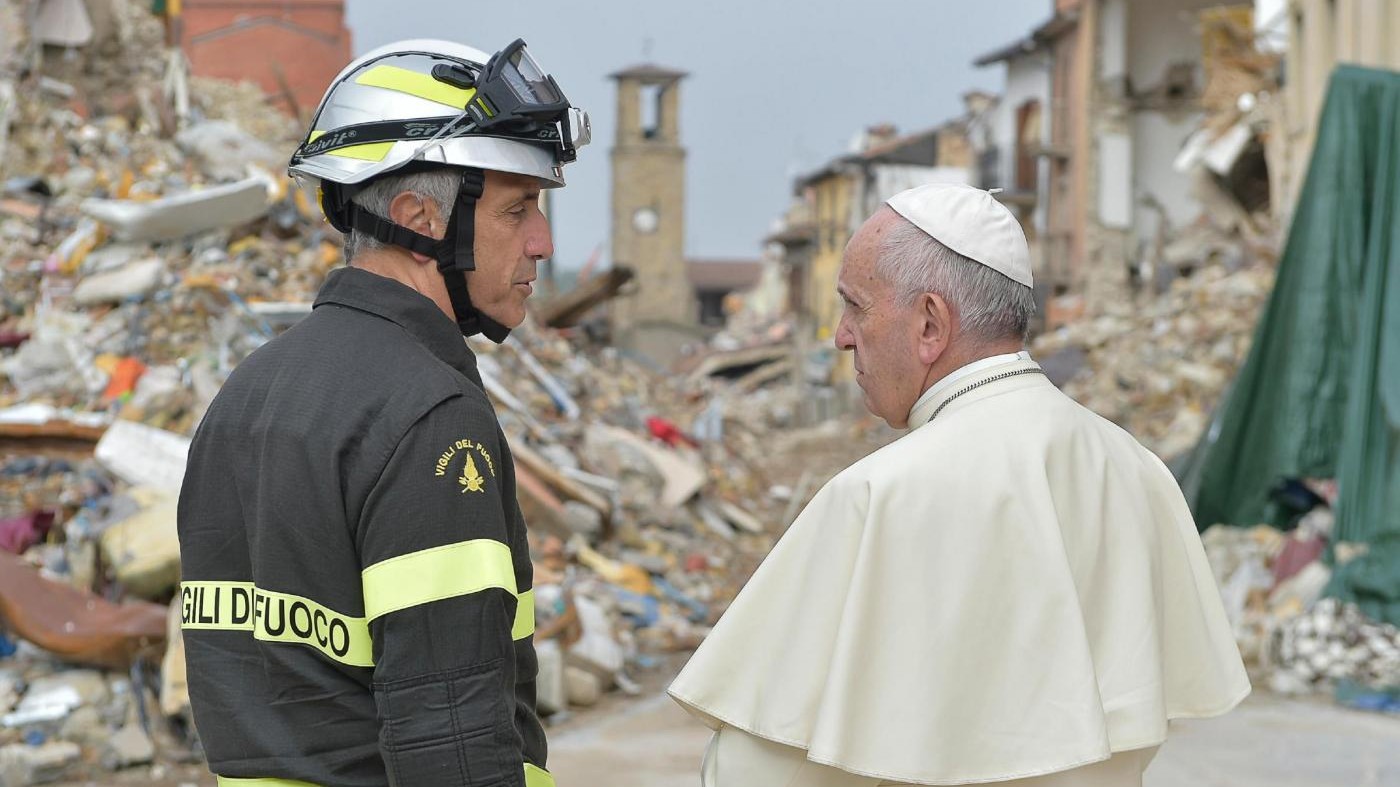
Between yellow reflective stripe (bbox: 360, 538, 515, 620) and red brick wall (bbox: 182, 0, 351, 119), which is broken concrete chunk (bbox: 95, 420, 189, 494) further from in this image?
red brick wall (bbox: 182, 0, 351, 119)

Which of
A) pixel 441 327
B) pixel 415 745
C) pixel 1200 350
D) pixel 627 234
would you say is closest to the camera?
pixel 415 745

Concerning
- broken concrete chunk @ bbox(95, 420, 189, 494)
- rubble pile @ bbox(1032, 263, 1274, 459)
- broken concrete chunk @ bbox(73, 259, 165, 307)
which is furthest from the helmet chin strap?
rubble pile @ bbox(1032, 263, 1274, 459)

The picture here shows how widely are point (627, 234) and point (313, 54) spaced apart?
78.0 ft

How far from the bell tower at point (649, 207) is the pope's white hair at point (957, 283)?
149ft

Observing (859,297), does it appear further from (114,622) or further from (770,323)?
(770,323)

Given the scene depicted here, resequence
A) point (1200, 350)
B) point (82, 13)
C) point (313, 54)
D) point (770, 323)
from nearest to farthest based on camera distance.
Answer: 1. point (82, 13)
2. point (1200, 350)
3. point (313, 54)
4. point (770, 323)

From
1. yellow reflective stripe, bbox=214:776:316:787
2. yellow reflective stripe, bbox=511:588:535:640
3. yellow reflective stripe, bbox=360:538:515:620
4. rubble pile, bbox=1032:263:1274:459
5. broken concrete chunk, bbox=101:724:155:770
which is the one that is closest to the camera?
yellow reflective stripe, bbox=360:538:515:620

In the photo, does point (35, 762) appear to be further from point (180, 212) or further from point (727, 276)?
point (727, 276)

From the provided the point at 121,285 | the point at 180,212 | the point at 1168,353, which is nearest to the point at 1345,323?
the point at 121,285

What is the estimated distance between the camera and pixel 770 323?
169 feet

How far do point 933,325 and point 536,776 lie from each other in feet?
2.95

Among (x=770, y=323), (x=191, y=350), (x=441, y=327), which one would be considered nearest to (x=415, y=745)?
(x=441, y=327)

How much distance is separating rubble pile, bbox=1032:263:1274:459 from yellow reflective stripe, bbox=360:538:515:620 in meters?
13.6

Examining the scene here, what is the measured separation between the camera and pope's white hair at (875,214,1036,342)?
224 cm
